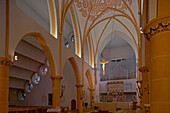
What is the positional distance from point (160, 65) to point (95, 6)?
14.8 metres

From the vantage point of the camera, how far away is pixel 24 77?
2089 centimetres

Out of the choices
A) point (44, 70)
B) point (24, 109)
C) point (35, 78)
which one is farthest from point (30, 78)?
point (24, 109)

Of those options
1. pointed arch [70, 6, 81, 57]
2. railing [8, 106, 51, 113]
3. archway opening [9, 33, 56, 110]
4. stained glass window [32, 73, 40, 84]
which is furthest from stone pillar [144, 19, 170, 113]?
stained glass window [32, 73, 40, 84]

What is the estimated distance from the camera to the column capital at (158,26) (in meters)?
4.62

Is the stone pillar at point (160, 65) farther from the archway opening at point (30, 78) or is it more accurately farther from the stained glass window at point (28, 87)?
the stained glass window at point (28, 87)

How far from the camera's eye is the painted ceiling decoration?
17.8 m

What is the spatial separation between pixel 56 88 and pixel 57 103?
0.97 meters

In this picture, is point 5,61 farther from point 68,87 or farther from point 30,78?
point 68,87

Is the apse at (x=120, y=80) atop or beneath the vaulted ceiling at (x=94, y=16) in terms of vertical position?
beneath

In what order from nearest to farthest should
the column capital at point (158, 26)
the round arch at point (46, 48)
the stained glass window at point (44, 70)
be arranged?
the column capital at point (158, 26), the round arch at point (46, 48), the stained glass window at point (44, 70)

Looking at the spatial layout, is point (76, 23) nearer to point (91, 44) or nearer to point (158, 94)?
point (91, 44)

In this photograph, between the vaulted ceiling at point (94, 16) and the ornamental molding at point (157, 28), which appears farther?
the vaulted ceiling at point (94, 16)

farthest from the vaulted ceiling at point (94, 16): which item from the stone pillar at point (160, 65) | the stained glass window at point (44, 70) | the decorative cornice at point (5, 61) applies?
the stone pillar at point (160, 65)

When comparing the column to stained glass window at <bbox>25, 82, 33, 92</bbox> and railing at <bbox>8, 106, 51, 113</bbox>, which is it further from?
stained glass window at <bbox>25, 82, 33, 92</bbox>
